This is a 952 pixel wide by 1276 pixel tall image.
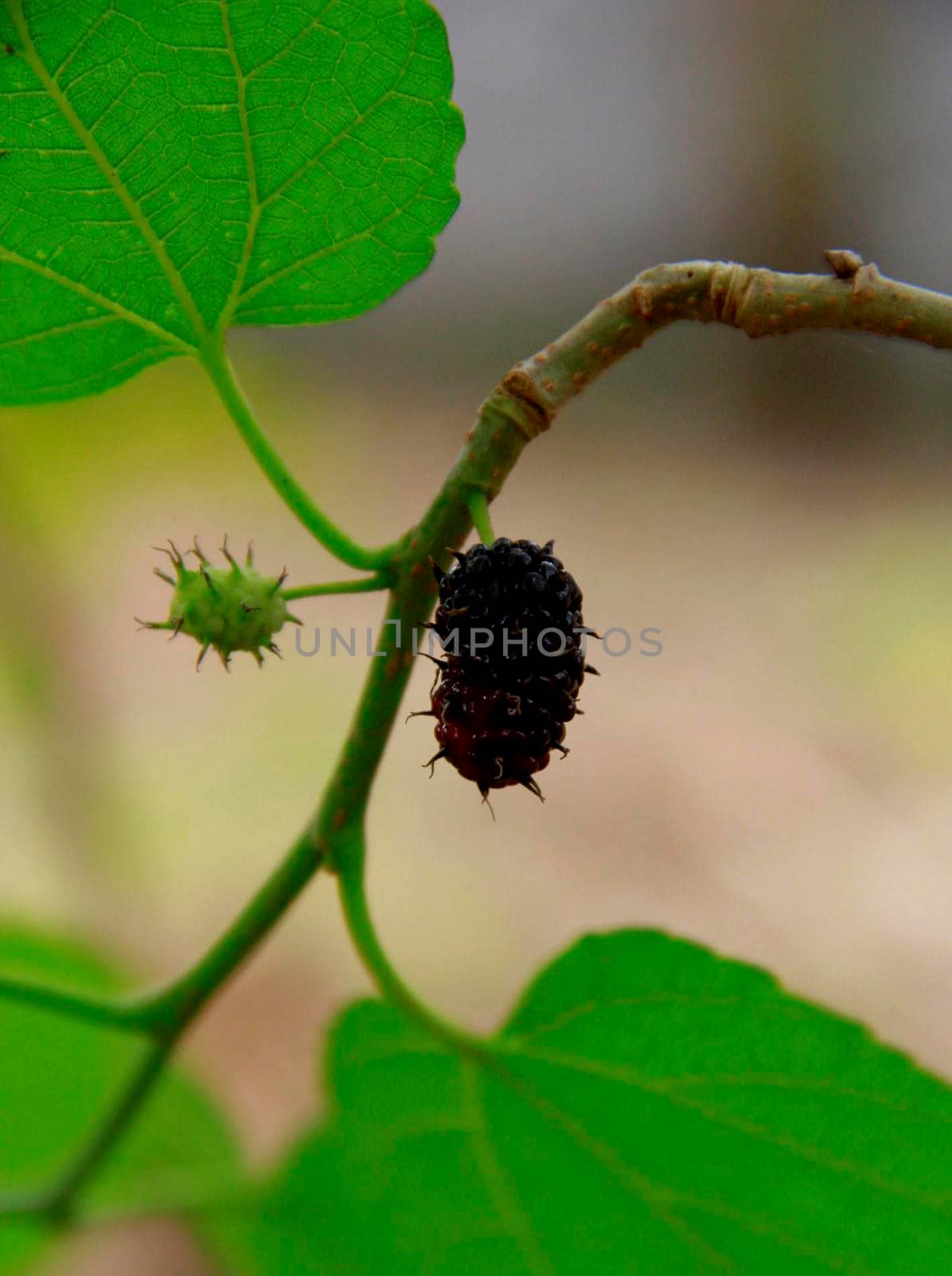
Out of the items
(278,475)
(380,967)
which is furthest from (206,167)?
(380,967)

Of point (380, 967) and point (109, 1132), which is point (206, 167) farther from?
point (109, 1132)

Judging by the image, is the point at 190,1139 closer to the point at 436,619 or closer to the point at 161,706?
the point at 436,619

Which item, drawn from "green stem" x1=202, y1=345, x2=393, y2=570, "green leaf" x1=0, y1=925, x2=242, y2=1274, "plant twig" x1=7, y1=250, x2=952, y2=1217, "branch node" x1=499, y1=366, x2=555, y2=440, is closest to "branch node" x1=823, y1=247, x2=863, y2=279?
"plant twig" x1=7, y1=250, x2=952, y2=1217

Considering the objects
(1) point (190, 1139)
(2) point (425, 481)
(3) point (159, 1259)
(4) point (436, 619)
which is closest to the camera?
(4) point (436, 619)

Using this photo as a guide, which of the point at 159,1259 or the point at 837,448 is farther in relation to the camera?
the point at 837,448

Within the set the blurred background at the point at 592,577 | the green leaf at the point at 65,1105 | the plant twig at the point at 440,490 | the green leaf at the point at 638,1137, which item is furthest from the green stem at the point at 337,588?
the blurred background at the point at 592,577

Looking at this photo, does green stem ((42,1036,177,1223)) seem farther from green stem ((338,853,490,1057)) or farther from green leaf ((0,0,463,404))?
green leaf ((0,0,463,404))

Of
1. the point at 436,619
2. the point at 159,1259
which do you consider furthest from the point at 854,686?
the point at 436,619
